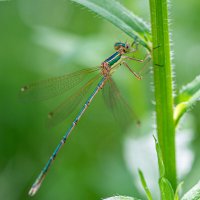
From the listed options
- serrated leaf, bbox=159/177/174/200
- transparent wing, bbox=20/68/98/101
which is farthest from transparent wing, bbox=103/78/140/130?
serrated leaf, bbox=159/177/174/200

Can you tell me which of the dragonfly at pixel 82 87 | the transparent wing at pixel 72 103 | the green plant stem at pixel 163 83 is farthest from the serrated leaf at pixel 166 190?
Result: the transparent wing at pixel 72 103

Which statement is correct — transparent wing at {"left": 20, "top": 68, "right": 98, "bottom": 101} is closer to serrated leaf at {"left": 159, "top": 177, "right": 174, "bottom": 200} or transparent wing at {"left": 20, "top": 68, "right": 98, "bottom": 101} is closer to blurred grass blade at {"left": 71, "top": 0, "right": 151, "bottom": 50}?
blurred grass blade at {"left": 71, "top": 0, "right": 151, "bottom": 50}

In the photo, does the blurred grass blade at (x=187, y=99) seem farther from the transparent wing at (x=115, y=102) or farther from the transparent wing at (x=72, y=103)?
the transparent wing at (x=72, y=103)

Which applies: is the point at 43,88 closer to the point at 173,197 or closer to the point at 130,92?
the point at 130,92

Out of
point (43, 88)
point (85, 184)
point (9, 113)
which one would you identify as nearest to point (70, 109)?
point (43, 88)

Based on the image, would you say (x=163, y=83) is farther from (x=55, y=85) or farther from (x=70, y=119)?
(x=70, y=119)

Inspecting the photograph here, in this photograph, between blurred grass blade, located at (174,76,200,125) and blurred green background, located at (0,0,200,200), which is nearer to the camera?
blurred grass blade, located at (174,76,200,125)
